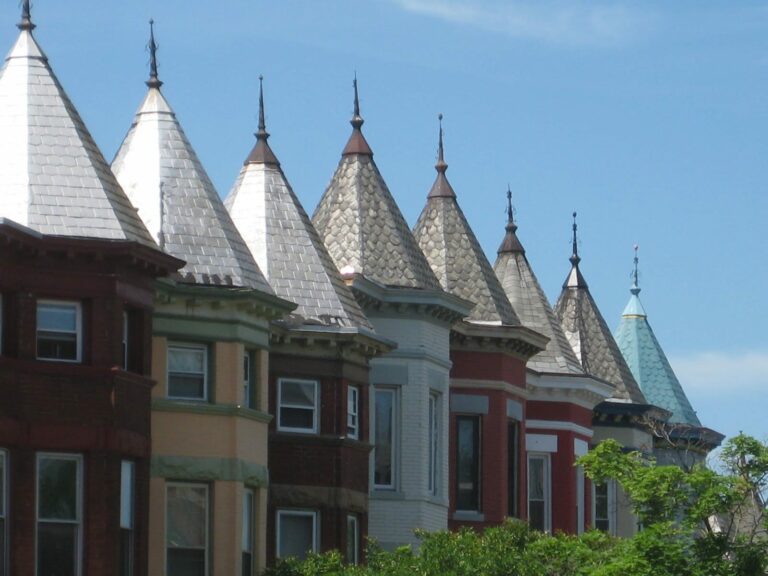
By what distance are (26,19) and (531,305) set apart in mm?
19660

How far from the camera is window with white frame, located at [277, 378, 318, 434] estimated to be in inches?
1797

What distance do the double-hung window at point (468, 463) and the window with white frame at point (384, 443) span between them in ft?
10.8

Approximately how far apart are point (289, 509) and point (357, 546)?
1901mm

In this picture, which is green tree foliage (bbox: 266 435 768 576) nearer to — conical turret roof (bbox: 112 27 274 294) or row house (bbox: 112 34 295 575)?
row house (bbox: 112 34 295 575)

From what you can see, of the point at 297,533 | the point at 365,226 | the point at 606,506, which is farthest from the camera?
the point at 606,506

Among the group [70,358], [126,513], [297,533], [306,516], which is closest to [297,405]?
[306,516]

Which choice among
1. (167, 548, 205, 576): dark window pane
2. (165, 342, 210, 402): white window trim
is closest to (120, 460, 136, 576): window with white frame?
(167, 548, 205, 576): dark window pane

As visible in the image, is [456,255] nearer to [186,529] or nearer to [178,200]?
[178,200]

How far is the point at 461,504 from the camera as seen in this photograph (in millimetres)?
52812

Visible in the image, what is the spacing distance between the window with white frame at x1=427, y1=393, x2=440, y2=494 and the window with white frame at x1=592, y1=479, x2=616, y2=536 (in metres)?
10.9

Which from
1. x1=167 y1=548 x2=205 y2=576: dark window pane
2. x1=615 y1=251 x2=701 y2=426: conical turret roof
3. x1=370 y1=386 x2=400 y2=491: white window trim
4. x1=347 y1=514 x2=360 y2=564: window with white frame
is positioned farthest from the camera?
x1=615 y1=251 x2=701 y2=426: conical turret roof

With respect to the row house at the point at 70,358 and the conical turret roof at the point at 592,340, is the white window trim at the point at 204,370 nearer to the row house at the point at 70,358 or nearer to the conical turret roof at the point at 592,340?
the row house at the point at 70,358

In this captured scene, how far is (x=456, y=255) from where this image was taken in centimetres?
5419

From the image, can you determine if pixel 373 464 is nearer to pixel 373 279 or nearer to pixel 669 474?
pixel 373 279
